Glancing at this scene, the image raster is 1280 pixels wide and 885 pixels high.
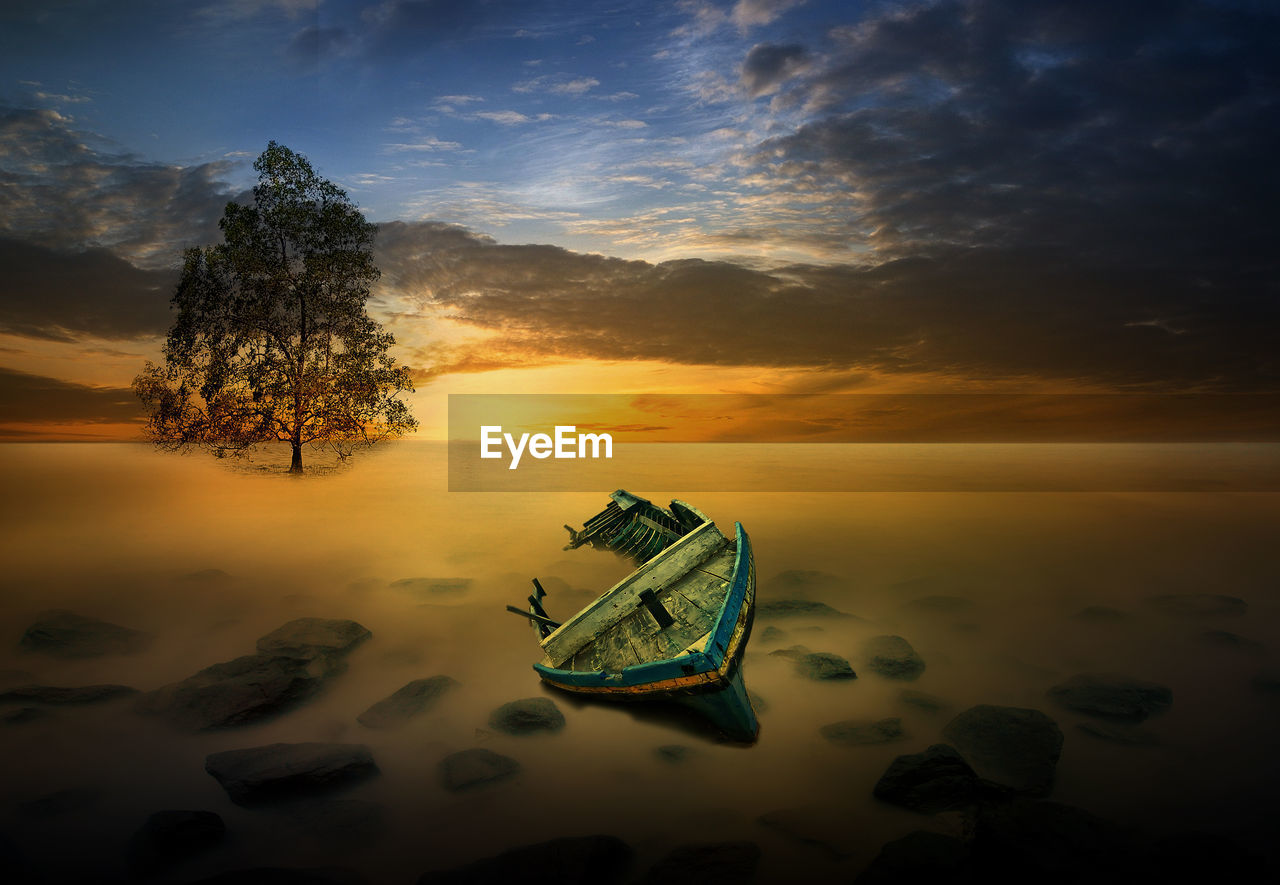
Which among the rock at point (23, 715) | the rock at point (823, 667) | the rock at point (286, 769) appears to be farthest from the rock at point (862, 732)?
the rock at point (23, 715)

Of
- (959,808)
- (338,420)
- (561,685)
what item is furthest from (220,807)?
(338,420)

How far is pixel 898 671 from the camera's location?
13586 millimetres

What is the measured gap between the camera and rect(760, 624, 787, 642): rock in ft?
50.4

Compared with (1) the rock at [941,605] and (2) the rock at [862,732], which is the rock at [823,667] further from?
(1) the rock at [941,605]

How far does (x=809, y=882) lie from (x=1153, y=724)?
8418mm

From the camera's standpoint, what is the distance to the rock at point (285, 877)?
7164mm

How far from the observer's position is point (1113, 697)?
1225 centimetres

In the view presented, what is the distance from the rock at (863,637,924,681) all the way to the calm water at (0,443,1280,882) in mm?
319

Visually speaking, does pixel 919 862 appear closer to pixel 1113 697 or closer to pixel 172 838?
pixel 1113 697

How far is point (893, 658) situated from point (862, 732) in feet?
11.5

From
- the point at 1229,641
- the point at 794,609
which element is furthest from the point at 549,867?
the point at 1229,641

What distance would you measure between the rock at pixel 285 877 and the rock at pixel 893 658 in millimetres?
10677

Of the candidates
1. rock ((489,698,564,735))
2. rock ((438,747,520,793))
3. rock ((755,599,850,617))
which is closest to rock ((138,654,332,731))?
rock ((438,747,520,793))

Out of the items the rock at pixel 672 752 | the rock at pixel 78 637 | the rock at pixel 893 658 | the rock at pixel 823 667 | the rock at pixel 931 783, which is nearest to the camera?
the rock at pixel 931 783
